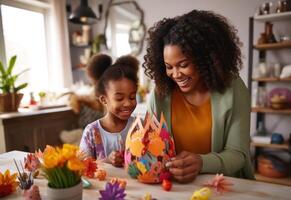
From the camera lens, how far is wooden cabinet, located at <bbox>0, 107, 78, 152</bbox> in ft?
7.27

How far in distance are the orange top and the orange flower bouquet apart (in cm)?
56

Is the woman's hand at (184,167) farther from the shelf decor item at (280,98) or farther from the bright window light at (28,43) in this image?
the bright window light at (28,43)

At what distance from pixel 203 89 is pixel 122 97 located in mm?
353

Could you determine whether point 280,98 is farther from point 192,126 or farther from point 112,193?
point 112,193

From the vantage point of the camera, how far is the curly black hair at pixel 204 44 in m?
0.91

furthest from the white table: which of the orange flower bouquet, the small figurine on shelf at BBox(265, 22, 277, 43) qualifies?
the small figurine on shelf at BBox(265, 22, 277, 43)

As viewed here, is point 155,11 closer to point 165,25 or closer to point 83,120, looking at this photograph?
point 83,120

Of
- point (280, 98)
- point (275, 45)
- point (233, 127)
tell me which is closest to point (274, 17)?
point (275, 45)

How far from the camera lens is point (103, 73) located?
1201mm

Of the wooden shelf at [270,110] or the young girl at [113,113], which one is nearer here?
the young girl at [113,113]

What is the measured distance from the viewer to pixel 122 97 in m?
1.05

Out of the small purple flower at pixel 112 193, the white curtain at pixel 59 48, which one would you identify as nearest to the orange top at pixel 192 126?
the small purple flower at pixel 112 193

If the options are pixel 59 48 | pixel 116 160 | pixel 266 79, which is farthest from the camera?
pixel 59 48

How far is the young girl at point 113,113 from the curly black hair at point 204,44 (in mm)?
137
